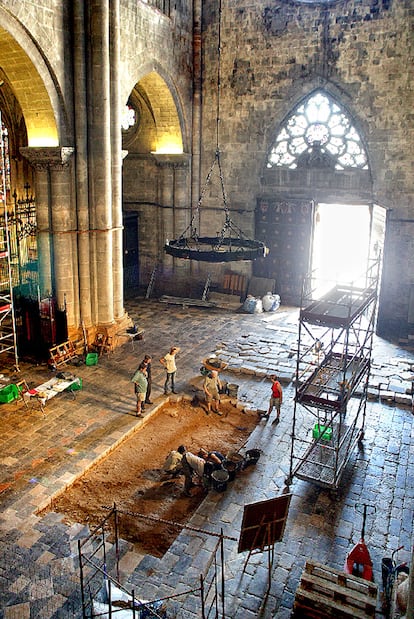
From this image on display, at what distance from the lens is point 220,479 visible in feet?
33.2

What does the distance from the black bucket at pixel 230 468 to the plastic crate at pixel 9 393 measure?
556cm

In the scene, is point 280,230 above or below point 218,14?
below

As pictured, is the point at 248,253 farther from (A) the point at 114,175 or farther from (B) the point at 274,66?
(B) the point at 274,66

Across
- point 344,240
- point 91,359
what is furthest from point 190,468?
point 344,240

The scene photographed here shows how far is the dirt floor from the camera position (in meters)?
9.59

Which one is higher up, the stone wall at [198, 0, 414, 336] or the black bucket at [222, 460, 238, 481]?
the stone wall at [198, 0, 414, 336]

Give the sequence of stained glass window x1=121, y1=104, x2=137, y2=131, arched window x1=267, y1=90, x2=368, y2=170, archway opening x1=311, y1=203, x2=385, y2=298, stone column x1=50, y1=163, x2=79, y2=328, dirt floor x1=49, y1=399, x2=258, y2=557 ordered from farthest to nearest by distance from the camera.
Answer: archway opening x1=311, y1=203, x2=385, y2=298
stained glass window x1=121, y1=104, x2=137, y2=131
arched window x1=267, y1=90, x2=368, y2=170
stone column x1=50, y1=163, x2=79, y2=328
dirt floor x1=49, y1=399, x2=258, y2=557

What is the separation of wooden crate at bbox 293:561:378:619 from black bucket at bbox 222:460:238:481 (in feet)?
10.1

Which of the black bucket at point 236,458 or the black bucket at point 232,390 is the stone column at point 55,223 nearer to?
the black bucket at point 232,390

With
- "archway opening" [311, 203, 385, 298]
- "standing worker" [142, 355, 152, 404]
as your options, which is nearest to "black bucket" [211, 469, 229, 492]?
"standing worker" [142, 355, 152, 404]

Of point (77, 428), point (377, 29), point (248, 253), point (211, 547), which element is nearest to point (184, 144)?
point (377, 29)

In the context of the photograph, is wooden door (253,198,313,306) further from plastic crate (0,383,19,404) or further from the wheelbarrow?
the wheelbarrow

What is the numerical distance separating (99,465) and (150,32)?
1347 cm

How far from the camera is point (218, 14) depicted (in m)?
20.3
